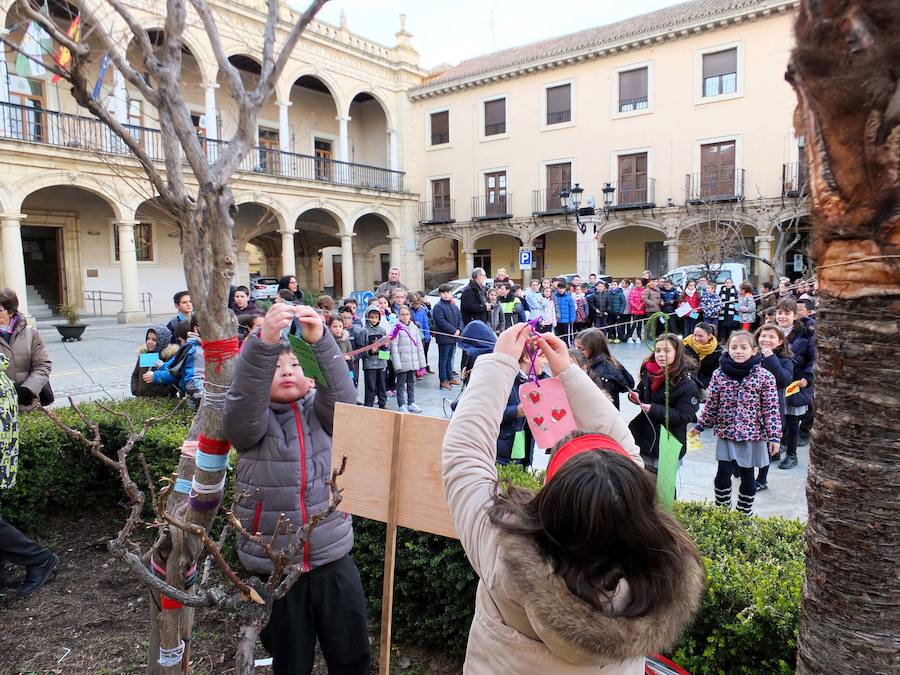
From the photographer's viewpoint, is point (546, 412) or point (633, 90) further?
point (633, 90)

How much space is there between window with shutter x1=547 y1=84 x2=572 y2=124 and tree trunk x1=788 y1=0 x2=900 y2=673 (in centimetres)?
2800

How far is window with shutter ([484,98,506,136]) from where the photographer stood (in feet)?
95.4

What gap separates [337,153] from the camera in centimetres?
2902

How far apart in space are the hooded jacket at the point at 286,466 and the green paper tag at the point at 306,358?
0.02 metres

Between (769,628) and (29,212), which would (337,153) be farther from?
(769,628)

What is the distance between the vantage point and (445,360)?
10.4 m

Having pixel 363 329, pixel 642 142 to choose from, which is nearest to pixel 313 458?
pixel 363 329

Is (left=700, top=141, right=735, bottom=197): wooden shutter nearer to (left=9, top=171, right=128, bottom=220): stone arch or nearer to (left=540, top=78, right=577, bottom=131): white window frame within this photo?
(left=540, top=78, right=577, bottom=131): white window frame

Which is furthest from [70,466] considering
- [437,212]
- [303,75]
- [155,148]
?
[437,212]

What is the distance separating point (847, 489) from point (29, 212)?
24422 millimetres

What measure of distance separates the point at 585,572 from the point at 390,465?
129 centimetres

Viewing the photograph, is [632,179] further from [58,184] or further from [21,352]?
[21,352]

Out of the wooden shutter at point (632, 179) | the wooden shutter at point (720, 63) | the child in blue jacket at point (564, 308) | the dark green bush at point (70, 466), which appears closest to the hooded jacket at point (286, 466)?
the dark green bush at point (70, 466)

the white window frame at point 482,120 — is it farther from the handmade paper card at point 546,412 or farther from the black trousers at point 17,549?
the handmade paper card at point 546,412
